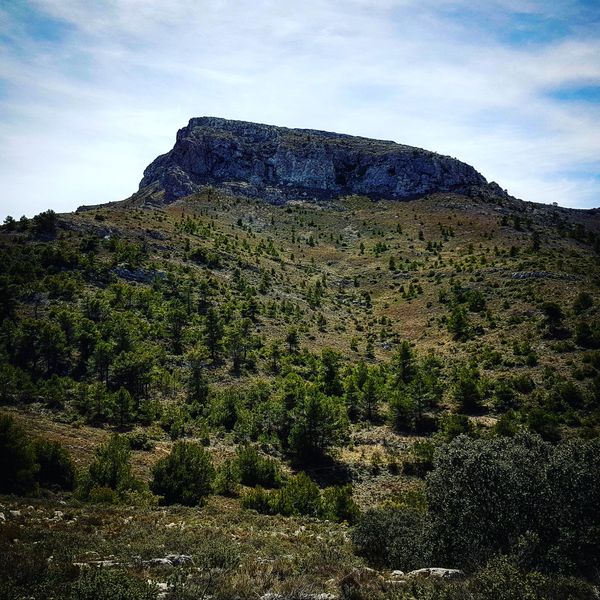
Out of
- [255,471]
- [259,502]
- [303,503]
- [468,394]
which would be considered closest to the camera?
[259,502]

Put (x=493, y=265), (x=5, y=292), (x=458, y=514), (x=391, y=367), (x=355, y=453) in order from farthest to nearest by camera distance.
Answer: (x=493, y=265), (x=391, y=367), (x=5, y=292), (x=355, y=453), (x=458, y=514)

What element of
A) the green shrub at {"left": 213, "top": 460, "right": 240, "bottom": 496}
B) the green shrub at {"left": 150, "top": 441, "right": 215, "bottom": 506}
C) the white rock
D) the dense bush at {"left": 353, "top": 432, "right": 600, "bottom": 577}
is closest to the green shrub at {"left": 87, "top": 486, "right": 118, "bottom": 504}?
the green shrub at {"left": 150, "top": 441, "right": 215, "bottom": 506}

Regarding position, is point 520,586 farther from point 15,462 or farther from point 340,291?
point 340,291

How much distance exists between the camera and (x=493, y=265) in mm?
88875

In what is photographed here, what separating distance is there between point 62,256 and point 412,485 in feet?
217

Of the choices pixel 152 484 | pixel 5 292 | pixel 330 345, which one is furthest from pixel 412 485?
pixel 5 292

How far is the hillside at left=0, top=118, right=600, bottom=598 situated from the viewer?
14.0 m

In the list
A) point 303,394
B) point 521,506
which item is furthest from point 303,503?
point 303,394

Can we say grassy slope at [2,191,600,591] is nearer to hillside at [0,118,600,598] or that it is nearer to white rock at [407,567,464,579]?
hillside at [0,118,600,598]

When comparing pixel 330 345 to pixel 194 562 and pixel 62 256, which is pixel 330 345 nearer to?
pixel 62 256

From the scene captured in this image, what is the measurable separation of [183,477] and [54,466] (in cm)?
775

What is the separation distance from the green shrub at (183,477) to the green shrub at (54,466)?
Result: 4.97 meters

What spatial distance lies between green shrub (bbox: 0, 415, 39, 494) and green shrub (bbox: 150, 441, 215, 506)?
7020mm

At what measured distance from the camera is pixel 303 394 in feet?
158
